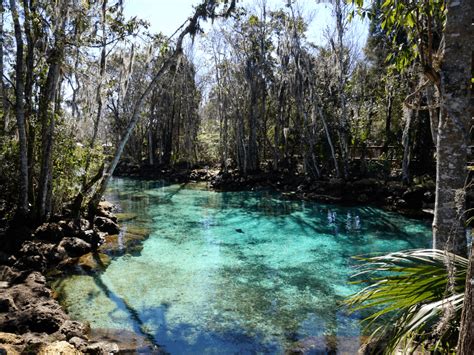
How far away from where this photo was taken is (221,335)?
5727mm

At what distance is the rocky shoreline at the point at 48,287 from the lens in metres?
4.82

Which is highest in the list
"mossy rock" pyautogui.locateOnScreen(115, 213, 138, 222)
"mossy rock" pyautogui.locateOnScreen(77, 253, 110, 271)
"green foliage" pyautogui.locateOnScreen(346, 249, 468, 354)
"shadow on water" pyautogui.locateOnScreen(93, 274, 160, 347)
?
"green foliage" pyautogui.locateOnScreen(346, 249, 468, 354)

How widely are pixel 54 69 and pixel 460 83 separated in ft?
30.6

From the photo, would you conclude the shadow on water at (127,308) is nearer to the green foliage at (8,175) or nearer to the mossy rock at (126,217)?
the green foliage at (8,175)

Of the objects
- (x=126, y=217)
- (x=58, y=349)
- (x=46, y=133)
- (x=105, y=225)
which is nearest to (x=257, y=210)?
(x=126, y=217)

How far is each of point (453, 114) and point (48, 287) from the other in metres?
7.49

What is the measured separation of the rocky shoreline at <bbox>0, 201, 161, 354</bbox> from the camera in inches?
190

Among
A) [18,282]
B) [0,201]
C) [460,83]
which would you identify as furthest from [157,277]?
[460,83]

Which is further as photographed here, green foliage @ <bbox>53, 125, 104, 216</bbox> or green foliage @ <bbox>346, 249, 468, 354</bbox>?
green foliage @ <bbox>53, 125, 104, 216</bbox>

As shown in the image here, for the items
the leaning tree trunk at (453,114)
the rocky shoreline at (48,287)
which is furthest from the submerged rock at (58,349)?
the leaning tree trunk at (453,114)

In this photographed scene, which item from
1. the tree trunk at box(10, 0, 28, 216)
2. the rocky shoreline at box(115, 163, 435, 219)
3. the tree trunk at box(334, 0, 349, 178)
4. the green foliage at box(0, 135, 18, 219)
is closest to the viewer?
the tree trunk at box(10, 0, 28, 216)

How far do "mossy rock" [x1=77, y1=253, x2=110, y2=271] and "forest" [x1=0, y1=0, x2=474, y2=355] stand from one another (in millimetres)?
71

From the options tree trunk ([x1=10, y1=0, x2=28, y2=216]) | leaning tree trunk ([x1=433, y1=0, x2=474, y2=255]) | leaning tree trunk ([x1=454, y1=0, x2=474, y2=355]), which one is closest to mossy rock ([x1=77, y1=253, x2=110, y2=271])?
tree trunk ([x1=10, y1=0, x2=28, y2=216])

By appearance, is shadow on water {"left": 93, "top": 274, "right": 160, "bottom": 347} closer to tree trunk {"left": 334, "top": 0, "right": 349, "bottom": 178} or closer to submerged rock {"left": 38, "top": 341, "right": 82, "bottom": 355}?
submerged rock {"left": 38, "top": 341, "right": 82, "bottom": 355}
